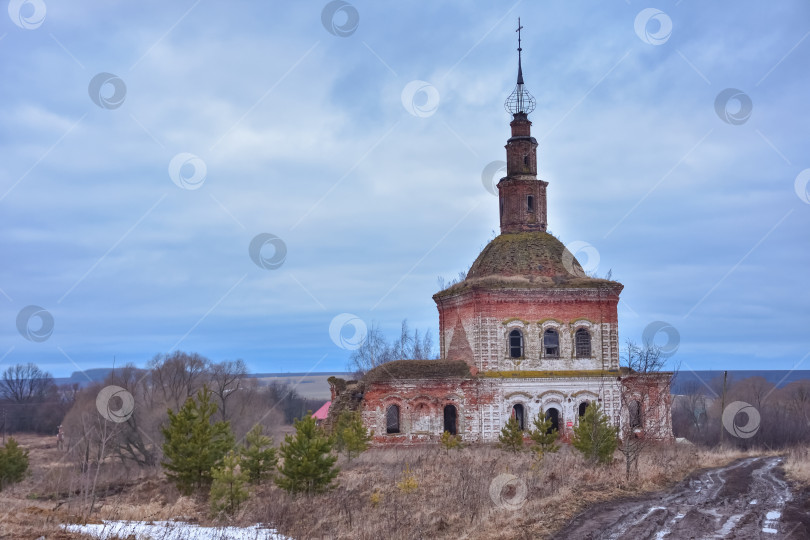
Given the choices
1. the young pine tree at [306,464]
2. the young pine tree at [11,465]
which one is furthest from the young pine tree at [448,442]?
the young pine tree at [11,465]

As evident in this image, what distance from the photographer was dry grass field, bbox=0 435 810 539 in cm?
1355

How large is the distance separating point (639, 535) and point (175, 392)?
47289 mm

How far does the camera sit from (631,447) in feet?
68.1

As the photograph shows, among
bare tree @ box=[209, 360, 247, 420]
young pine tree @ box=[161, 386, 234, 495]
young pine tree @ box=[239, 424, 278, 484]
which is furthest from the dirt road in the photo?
bare tree @ box=[209, 360, 247, 420]

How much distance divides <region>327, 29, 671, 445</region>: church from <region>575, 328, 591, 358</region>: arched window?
1.8 inches

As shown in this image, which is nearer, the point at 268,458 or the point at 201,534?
the point at 201,534

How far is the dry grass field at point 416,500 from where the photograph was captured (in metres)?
13.6

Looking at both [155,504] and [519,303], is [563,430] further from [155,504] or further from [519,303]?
[155,504]

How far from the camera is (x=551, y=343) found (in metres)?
31.6

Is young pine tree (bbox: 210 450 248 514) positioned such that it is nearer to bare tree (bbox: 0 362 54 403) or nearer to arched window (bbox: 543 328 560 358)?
arched window (bbox: 543 328 560 358)

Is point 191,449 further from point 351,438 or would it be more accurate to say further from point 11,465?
point 11,465

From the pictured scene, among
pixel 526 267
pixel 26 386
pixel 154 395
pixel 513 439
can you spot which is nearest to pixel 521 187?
pixel 526 267

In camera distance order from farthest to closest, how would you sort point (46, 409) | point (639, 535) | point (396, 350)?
point (46, 409) < point (396, 350) < point (639, 535)

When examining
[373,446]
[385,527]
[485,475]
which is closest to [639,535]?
[385,527]
